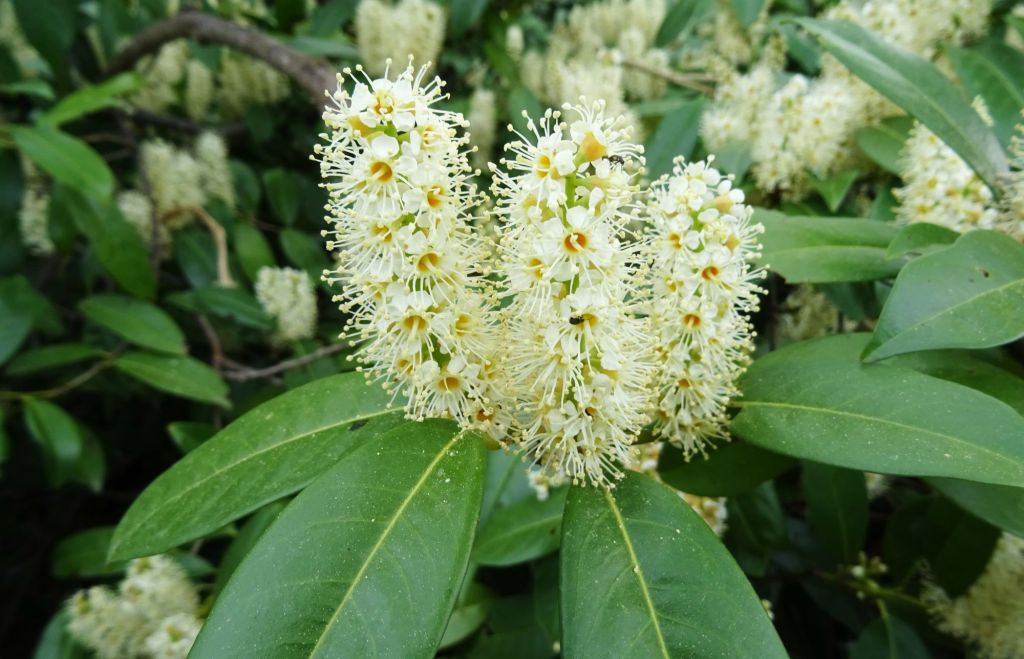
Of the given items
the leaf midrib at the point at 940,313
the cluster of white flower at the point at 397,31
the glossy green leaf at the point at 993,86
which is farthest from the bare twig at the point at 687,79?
the leaf midrib at the point at 940,313

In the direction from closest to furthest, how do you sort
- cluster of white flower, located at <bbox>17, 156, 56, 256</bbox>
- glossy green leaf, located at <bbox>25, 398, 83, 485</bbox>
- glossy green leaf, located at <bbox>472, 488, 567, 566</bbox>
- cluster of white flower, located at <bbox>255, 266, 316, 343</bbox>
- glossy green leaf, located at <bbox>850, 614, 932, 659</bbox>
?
glossy green leaf, located at <bbox>472, 488, 567, 566</bbox>, glossy green leaf, located at <bbox>850, 614, 932, 659</bbox>, glossy green leaf, located at <bbox>25, 398, 83, 485</bbox>, cluster of white flower, located at <bbox>255, 266, 316, 343</bbox>, cluster of white flower, located at <bbox>17, 156, 56, 256</bbox>

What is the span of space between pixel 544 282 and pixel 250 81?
2409 millimetres

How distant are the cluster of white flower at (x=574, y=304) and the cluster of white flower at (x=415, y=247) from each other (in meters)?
0.05

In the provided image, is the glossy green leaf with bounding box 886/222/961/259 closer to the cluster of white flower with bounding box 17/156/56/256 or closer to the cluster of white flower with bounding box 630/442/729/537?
the cluster of white flower with bounding box 630/442/729/537

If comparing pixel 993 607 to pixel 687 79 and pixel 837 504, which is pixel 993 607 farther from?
pixel 687 79

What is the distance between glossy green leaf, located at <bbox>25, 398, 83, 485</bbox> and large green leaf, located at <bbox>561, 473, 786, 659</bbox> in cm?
159

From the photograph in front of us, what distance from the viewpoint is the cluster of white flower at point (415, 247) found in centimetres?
90

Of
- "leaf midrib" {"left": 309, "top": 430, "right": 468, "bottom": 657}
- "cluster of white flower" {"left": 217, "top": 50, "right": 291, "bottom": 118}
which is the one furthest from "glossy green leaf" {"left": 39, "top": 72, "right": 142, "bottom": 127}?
"leaf midrib" {"left": 309, "top": 430, "right": 468, "bottom": 657}

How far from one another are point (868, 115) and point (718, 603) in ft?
4.64

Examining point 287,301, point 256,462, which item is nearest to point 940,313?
point 256,462

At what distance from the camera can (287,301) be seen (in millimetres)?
2207

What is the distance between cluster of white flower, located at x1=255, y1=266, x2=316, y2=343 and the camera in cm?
220

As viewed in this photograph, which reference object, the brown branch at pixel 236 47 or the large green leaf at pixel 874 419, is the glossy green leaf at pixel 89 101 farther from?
the large green leaf at pixel 874 419

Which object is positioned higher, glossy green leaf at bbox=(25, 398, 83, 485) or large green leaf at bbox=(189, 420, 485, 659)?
large green leaf at bbox=(189, 420, 485, 659)
